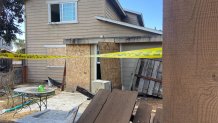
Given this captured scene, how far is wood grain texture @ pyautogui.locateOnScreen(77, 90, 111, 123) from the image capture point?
162 centimetres

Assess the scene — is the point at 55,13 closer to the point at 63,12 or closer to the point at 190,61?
the point at 63,12

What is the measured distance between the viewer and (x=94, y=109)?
67.5 inches

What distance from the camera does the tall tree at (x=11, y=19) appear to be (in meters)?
18.3

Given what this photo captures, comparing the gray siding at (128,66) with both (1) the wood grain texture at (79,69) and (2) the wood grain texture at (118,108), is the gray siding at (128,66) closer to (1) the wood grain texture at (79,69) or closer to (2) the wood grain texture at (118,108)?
(1) the wood grain texture at (79,69)

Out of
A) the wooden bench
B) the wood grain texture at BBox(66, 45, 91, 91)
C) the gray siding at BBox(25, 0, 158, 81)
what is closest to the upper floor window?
the gray siding at BBox(25, 0, 158, 81)

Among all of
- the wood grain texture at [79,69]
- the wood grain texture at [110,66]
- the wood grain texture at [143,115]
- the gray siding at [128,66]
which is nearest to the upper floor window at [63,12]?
the wood grain texture at [79,69]

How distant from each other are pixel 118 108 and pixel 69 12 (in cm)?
1318

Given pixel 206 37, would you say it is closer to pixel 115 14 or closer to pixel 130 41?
pixel 130 41

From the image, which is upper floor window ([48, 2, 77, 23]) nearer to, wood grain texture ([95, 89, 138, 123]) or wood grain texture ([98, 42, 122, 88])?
wood grain texture ([98, 42, 122, 88])

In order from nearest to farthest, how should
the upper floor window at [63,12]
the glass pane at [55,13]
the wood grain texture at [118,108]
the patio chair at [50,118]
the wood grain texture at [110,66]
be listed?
the wood grain texture at [118,108] → the patio chair at [50,118] → the wood grain texture at [110,66] → the upper floor window at [63,12] → the glass pane at [55,13]

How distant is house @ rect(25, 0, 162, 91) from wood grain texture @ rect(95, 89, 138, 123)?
8.72m

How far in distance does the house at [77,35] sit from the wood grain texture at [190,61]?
965 cm

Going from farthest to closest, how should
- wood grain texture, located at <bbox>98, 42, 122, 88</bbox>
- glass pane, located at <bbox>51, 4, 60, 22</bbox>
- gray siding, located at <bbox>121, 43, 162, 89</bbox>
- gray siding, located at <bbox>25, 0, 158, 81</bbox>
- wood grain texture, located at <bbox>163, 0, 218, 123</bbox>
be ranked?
glass pane, located at <bbox>51, 4, 60, 22</bbox>, gray siding, located at <bbox>25, 0, 158, 81</bbox>, gray siding, located at <bbox>121, 43, 162, 89</bbox>, wood grain texture, located at <bbox>98, 42, 122, 88</bbox>, wood grain texture, located at <bbox>163, 0, 218, 123</bbox>

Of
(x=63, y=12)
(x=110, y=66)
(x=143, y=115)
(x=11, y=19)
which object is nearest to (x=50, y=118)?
(x=143, y=115)
